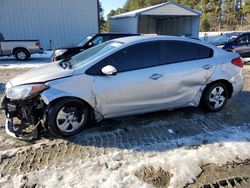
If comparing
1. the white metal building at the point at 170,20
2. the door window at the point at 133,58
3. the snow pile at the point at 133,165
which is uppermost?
the white metal building at the point at 170,20

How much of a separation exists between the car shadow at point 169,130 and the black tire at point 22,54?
33.9 ft

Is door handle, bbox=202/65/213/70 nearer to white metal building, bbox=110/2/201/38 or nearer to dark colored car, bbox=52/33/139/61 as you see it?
dark colored car, bbox=52/33/139/61

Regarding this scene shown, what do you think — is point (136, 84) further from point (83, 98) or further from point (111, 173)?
point (111, 173)

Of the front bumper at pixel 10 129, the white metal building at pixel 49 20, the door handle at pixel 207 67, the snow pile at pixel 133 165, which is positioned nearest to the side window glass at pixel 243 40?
the door handle at pixel 207 67

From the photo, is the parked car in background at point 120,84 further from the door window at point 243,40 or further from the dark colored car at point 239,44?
the door window at point 243,40

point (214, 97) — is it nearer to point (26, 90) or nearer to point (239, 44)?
point (26, 90)

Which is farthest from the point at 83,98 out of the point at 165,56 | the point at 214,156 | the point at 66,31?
the point at 66,31

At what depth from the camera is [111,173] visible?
3012mm

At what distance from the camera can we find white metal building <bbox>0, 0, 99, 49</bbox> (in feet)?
55.9

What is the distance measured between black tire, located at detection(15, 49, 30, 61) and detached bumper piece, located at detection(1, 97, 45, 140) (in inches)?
393

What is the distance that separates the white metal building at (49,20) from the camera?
55.9ft

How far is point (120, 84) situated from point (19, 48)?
11.0 metres

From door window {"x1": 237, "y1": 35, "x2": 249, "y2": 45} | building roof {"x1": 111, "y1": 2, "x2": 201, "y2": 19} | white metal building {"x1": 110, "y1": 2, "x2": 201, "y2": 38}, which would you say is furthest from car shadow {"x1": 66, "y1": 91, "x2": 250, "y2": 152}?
building roof {"x1": 111, "y1": 2, "x2": 201, "y2": 19}

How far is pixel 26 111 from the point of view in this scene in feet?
12.1
